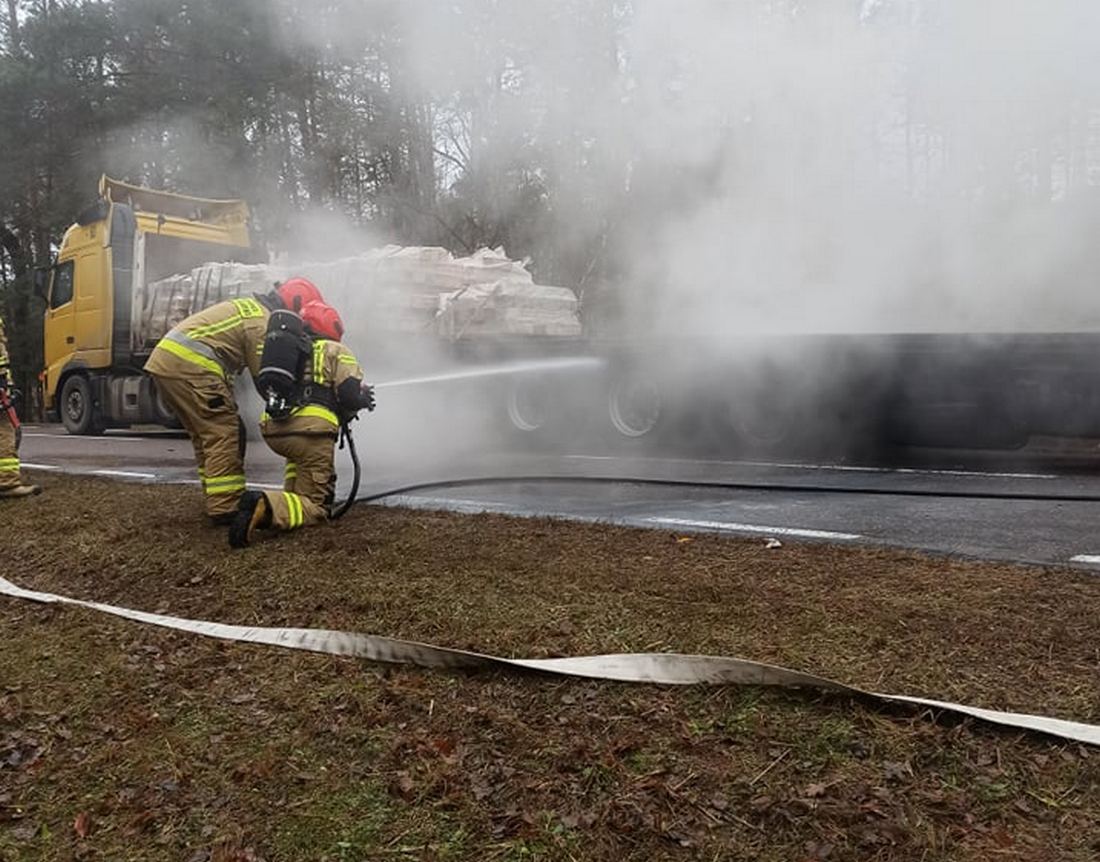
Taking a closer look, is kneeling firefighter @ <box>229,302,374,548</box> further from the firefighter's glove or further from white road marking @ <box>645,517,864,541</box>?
white road marking @ <box>645,517,864,541</box>

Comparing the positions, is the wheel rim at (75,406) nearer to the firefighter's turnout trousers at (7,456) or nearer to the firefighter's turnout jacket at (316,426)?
the firefighter's turnout trousers at (7,456)

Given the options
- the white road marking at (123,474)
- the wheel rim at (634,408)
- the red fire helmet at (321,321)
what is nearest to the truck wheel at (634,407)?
the wheel rim at (634,408)

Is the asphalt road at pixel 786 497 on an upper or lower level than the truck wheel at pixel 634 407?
lower

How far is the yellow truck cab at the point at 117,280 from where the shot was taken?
13.7 metres

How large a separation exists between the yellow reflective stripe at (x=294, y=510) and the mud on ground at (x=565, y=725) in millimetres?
886

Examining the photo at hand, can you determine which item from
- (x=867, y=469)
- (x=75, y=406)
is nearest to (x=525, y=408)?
(x=867, y=469)

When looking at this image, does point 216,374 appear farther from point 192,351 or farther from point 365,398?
point 365,398

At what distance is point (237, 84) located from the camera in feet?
58.2

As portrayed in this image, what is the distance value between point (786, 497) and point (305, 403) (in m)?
3.00

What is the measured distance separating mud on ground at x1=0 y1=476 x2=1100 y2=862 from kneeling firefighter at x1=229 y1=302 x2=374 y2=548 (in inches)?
46.0

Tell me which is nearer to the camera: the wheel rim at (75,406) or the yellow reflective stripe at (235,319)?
the yellow reflective stripe at (235,319)

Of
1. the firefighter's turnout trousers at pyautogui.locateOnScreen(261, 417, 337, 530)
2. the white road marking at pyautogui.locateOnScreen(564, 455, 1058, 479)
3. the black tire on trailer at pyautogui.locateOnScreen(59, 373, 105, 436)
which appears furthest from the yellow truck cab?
the firefighter's turnout trousers at pyautogui.locateOnScreen(261, 417, 337, 530)

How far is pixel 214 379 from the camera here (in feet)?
16.9

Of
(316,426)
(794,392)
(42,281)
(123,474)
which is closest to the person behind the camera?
(316,426)
